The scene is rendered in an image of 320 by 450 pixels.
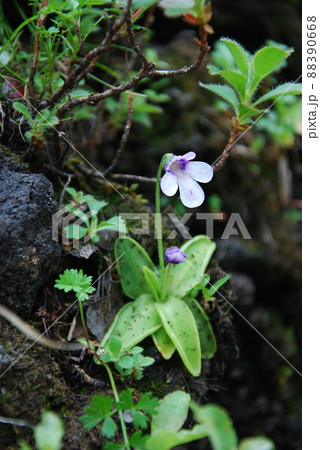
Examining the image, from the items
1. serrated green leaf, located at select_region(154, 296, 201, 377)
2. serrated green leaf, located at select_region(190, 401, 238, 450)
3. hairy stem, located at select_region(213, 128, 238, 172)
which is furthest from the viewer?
hairy stem, located at select_region(213, 128, 238, 172)

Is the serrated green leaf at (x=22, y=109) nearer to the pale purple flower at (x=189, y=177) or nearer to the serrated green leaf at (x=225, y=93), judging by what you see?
the pale purple flower at (x=189, y=177)

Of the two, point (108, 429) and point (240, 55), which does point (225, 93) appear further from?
point (108, 429)

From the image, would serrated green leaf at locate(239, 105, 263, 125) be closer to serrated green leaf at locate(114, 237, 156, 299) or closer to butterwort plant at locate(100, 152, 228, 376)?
butterwort plant at locate(100, 152, 228, 376)

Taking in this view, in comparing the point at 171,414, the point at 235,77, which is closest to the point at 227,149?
the point at 235,77

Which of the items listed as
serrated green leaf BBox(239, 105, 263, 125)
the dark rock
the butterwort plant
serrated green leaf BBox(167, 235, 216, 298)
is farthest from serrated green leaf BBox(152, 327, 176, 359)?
serrated green leaf BBox(239, 105, 263, 125)

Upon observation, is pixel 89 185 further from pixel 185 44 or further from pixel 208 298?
pixel 185 44

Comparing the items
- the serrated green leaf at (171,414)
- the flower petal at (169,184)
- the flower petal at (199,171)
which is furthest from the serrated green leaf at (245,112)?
the serrated green leaf at (171,414)
